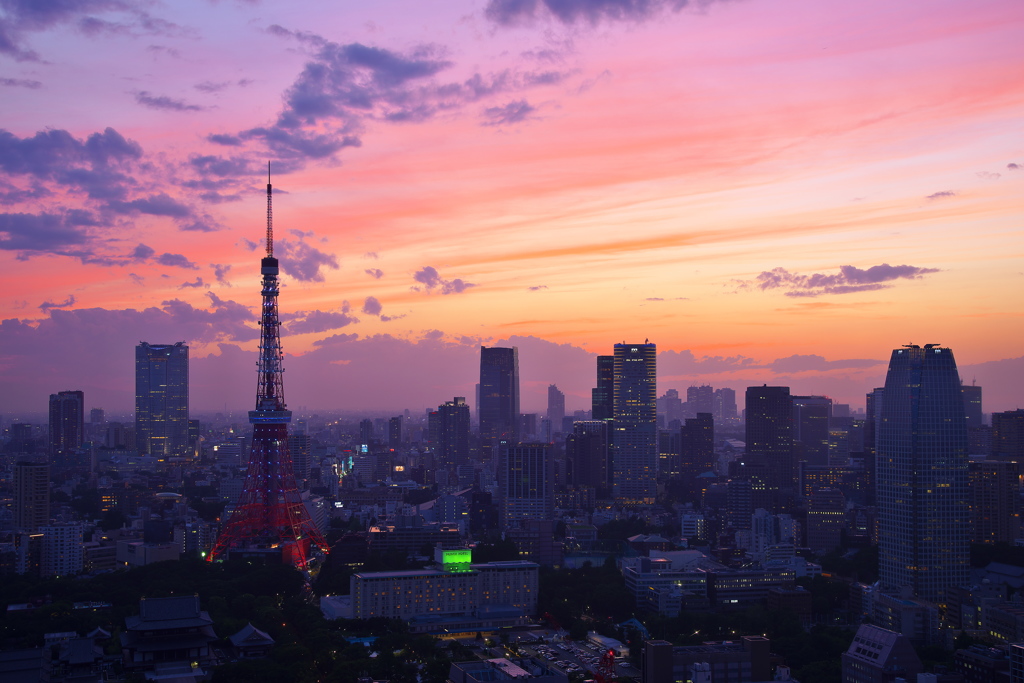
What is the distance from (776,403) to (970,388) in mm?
20450

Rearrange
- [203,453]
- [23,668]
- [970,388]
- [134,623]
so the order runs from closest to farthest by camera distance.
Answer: [23,668] → [134,623] → [970,388] → [203,453]

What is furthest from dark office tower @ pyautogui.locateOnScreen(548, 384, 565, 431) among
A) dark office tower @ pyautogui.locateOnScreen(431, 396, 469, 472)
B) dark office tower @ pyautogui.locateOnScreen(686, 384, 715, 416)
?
dark office tower @ pyautogui.locateOnScreen(431, 396, 469, 472)

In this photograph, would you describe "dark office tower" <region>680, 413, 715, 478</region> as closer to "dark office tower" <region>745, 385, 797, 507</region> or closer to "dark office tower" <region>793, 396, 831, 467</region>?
"dark office tower" <region>745, 385, 797, 507</region>

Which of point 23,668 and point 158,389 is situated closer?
point 23,668

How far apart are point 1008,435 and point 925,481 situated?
2983 cm

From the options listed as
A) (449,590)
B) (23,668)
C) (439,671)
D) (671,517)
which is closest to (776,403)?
(671,517)

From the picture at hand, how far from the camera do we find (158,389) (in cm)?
9206

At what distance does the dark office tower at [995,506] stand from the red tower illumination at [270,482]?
78.7ft

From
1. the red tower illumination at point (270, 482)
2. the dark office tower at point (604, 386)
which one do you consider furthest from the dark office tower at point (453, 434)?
the red tower illumination at point (270, 482)

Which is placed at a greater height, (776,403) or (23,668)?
(776,403)

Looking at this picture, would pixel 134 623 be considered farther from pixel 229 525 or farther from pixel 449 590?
pixel 229 525

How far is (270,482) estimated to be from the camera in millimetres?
36562

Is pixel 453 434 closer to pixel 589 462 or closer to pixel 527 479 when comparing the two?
pixel 589 462

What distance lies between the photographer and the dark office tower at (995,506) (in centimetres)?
3809
